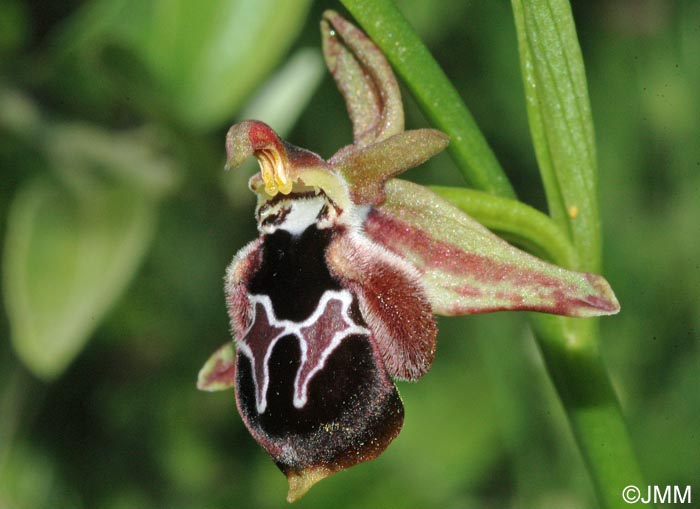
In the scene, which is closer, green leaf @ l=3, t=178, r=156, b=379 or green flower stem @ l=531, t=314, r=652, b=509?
green flower stem @ l=531, t=314, r=652, b=509

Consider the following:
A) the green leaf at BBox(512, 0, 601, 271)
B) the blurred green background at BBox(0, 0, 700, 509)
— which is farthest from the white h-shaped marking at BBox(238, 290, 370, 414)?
the blurred green background at BBox(0, 0, 700, 509)

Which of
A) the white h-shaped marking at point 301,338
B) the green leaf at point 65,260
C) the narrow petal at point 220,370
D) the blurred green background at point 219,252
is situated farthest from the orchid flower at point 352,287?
the green leaf at point 65,260

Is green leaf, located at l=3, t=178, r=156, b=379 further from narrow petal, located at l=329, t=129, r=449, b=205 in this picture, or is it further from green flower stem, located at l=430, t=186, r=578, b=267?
green flower stem, located at l=430, t=186, r=578, b=267

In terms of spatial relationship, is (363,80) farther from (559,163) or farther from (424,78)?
(559,163)

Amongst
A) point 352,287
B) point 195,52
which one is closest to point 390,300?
point 352,287

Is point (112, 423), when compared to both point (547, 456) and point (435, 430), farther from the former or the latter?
point (547, 456)

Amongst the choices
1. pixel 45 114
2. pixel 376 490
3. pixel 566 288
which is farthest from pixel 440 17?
pixel 566 288

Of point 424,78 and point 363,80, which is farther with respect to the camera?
point 363,80
